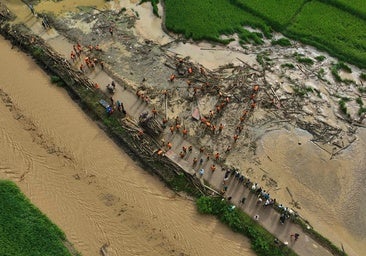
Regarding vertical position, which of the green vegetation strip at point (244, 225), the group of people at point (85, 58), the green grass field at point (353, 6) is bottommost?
the green vegetation strip at point (244, 225)

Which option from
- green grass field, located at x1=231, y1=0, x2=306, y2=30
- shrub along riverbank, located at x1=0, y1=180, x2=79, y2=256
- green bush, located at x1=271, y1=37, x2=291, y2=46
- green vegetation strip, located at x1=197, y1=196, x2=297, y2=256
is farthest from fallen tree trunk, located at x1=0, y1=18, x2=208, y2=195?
green grass field, located at x1=231, y1=0, x2=306, y2=30

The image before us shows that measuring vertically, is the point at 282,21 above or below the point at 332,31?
below

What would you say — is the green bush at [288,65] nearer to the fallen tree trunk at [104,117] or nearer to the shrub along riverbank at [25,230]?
the fallen tree trunk at [104,117]

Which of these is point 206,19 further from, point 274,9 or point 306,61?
point 306,61

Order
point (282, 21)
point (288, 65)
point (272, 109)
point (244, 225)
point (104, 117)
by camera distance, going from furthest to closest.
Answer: point (282, 21) → point (288, 65) → point (272, 109) → point (104, 117) → point (244, 225)

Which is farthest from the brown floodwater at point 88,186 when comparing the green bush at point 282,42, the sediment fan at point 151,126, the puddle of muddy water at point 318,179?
the green bush at point 282,42

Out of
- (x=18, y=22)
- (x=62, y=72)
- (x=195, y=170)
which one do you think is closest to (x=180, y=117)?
(x=195, y=170)

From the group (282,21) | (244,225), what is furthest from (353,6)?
(244,225)

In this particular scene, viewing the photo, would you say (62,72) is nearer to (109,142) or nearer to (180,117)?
(109,142)
